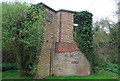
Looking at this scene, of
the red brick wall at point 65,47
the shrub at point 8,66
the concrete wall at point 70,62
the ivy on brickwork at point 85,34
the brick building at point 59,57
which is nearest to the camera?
the brick building at point 59,57

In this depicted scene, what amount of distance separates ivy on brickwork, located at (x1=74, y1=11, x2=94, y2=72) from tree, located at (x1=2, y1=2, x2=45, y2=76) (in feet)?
11.3

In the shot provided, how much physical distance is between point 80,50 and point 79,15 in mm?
2740

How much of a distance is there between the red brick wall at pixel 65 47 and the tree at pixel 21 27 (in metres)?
2.17

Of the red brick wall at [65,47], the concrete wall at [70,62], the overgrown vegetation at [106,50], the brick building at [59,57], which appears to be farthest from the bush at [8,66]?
the overgrown vegetation at [106,50]

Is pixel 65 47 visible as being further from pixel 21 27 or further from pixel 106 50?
pixel 106 50

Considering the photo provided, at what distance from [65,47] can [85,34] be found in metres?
1.79

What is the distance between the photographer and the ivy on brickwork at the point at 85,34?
27.3 ft

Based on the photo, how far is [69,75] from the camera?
7789 millimetres

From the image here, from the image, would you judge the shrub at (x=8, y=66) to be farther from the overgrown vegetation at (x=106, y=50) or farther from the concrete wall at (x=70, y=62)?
the overgrown vegetation at (x=106, y=50)

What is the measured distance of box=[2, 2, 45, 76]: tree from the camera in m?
5.49

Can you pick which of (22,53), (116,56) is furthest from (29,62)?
(116,56)


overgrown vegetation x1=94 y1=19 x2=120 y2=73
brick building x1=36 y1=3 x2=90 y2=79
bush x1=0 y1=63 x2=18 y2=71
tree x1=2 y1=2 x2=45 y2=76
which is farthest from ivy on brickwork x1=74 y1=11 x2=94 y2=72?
bush x1=0 y1=63 x2=18 y2=71

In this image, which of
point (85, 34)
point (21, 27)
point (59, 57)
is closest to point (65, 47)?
point (59, 57)

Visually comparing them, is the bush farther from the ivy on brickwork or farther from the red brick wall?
the ivy on brickwork
